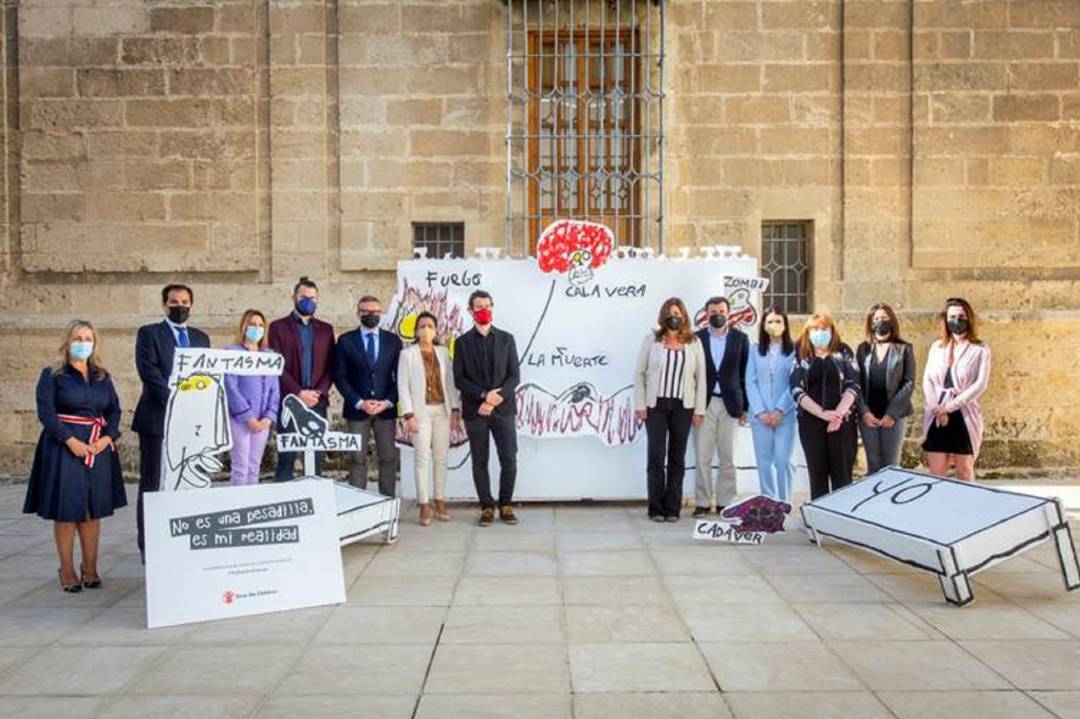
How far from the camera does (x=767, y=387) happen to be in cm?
849

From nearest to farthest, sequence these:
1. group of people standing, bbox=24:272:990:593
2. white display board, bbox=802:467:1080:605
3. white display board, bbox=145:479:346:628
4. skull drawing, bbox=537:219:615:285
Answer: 1. white display board, bbox=145:479:346:628
2. white display board, bbox=802:467:1080:605
3. group of people standing, bbox=24:272:990:593
4. skull drawing, bbox=537:219:615:285

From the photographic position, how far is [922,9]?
11016 millimetres

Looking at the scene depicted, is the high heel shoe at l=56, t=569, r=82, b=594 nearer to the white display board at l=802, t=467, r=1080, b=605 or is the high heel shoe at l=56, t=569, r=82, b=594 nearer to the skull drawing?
the skull drawing

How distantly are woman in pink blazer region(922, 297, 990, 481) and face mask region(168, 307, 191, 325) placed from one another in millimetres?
5869

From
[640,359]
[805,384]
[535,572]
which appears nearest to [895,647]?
[535,572]

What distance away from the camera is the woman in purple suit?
291 inches

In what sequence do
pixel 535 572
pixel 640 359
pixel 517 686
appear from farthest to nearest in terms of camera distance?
pixel 640 359 → pixel 535 572 → pixel 517 686

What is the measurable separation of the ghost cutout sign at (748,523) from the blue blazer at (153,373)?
3.93 meters

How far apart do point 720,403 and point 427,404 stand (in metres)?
2.53

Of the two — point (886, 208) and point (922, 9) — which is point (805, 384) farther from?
point (922, 9)

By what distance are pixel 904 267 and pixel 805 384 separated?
150 inches

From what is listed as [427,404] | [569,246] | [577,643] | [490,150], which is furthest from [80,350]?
[490,150]

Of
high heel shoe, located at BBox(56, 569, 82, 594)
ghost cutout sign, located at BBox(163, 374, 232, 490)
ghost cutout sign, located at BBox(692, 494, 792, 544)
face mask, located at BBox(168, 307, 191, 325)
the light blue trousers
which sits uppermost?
face mask, located at BBox(168, 307, 191, 325)

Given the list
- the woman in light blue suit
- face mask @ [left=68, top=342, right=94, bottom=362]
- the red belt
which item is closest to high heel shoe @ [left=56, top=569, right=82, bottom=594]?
the red belt
